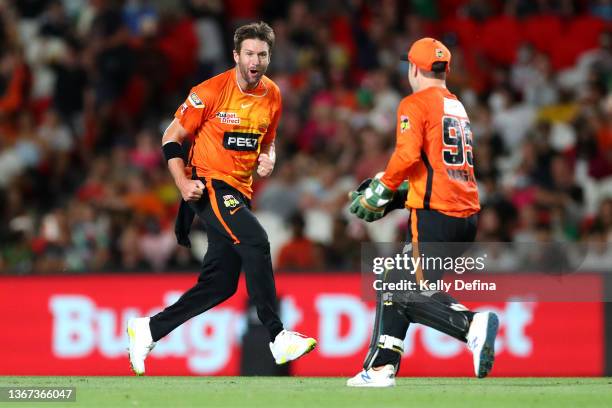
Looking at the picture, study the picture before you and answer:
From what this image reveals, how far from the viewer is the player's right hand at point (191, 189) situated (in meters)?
9.60

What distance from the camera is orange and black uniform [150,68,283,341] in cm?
962

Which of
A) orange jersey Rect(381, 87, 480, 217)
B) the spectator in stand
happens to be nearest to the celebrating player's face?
orange jersey Rect(381, 87, 480, 217)

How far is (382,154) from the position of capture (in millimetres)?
15398

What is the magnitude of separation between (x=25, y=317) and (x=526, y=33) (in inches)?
306

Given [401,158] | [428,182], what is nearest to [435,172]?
[428,182]

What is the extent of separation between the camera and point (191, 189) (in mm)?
9602

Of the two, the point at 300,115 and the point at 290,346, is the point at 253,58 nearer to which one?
the point at 290,346

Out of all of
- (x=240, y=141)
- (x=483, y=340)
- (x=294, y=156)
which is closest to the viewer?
(x=483, y=340)

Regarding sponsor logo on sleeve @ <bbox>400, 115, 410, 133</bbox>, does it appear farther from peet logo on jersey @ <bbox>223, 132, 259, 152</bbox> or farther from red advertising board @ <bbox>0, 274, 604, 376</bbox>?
red advertising board @ <bbox>0, 274, 604, 376</bbox>

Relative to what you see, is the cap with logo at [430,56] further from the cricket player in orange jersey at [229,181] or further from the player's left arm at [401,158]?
the cricket player in orange jersey at [229,181]

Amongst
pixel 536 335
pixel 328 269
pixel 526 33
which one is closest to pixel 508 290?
pixel 536 335

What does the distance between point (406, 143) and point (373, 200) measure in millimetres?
500

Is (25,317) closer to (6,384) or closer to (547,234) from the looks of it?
(6,384)

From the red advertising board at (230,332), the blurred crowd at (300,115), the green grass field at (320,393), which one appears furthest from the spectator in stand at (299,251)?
the green grass field at (320,393)
